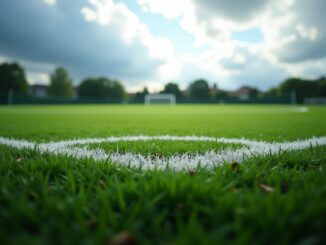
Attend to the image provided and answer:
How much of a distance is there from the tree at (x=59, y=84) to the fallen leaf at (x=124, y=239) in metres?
67.9

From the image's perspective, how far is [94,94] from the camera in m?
67.8

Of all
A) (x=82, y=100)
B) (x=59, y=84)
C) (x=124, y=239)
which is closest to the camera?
(x=124, y=239)

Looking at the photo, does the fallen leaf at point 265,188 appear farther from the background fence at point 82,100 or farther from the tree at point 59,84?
the tree at point 59,84

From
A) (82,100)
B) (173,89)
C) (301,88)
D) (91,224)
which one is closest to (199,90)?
(173,89)

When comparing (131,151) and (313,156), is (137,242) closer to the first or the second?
(131,151)

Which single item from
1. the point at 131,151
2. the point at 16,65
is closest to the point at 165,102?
the point at 16,65

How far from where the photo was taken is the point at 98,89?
6806 cm

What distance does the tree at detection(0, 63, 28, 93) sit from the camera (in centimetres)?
5444

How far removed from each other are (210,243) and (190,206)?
34cm

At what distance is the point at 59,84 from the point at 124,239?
68.5 metres

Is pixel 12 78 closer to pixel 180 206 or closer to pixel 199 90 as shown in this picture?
pixel 199 90

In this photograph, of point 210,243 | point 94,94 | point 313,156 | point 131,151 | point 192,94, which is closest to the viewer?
point 210,243

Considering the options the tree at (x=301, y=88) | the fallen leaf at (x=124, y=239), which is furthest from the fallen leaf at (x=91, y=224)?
the tree at (x=301, y=88)

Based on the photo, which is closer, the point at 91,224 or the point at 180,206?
the point at 91,224
